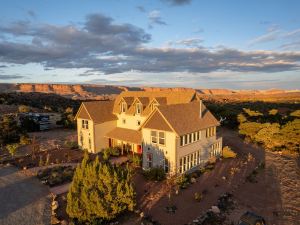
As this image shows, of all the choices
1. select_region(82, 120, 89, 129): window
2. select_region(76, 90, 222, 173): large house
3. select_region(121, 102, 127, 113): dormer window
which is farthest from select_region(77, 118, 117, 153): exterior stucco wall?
select_region(121, 102, 127, 113): dormer window

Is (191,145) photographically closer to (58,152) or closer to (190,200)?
(190,200)

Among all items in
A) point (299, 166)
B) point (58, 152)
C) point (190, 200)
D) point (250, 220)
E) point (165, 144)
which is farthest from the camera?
point (58, 152)

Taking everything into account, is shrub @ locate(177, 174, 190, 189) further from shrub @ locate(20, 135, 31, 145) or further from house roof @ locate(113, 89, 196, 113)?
shrub @ locate(20, 135, 31, 145)

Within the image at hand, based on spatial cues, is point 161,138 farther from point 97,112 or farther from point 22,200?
point 22,200

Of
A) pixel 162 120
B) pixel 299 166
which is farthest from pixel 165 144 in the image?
pixel 299 166

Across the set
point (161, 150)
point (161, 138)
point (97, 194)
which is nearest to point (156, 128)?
point (161, 138)

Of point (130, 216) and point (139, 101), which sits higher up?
point (139, 101)
